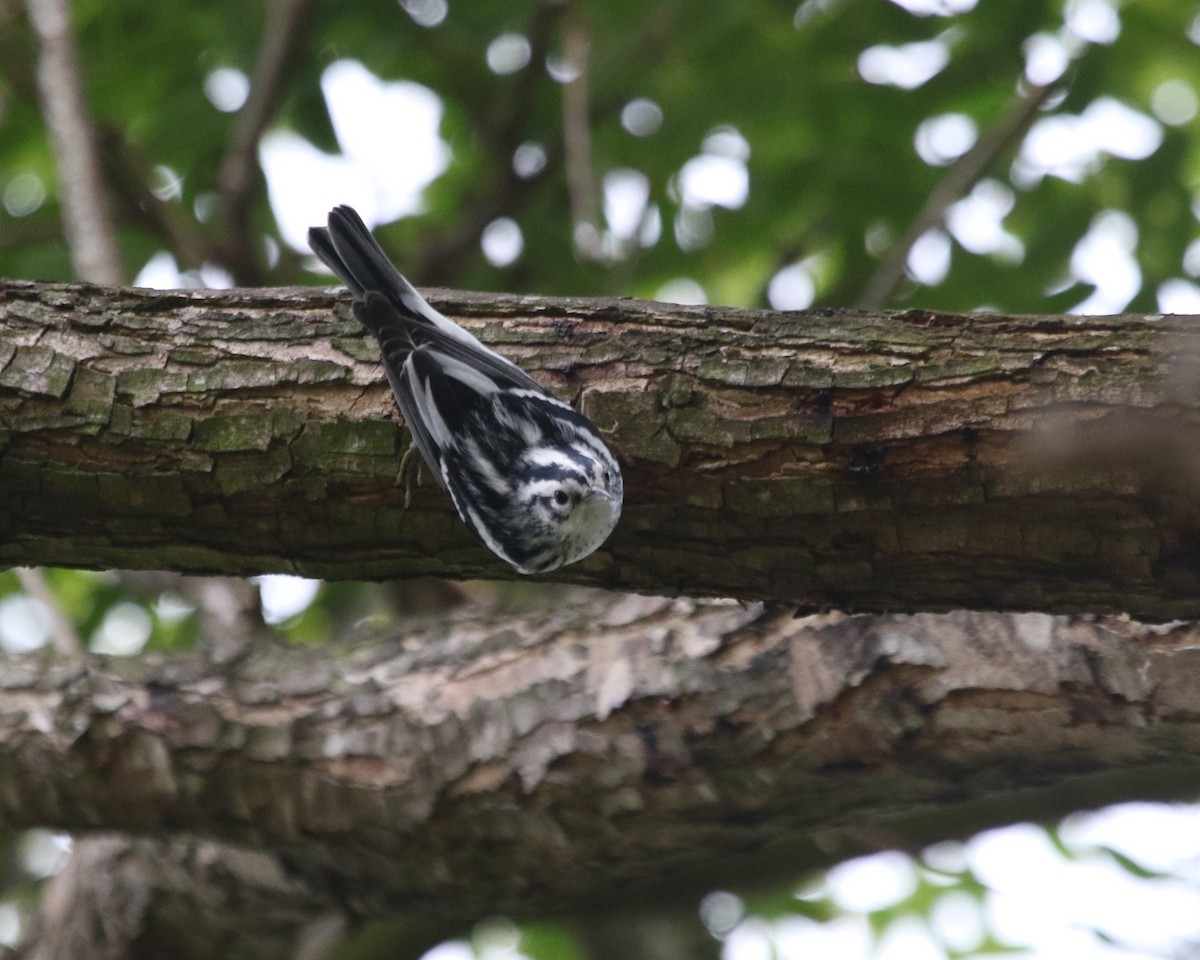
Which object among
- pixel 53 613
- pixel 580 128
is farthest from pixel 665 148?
pixel 53 613

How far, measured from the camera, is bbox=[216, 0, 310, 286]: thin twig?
4.55 meters

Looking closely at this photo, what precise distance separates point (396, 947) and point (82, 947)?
1112 millimetres

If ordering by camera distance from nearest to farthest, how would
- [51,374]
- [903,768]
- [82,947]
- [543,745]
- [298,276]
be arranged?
[51,374]
[903,768]
[543,745]
[82,947]
[298,276]

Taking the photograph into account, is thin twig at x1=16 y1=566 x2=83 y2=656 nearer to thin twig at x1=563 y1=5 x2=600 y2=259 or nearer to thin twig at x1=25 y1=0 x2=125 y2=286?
thin twig at x1=25 y1=0 x2=125 y2=286

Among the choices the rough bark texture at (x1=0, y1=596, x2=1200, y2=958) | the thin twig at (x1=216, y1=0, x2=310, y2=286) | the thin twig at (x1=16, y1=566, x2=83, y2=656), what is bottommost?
the rough bark texture at (x1=0, y1=596, x2=1200, y2=958)

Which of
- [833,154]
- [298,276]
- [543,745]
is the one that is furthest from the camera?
[298,276]

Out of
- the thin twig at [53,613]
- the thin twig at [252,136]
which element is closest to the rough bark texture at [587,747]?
the thin twig at [53,613]

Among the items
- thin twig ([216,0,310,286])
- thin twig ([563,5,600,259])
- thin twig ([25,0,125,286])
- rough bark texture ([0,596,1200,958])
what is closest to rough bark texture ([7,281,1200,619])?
rough bark texture ([0,596,1200,958])

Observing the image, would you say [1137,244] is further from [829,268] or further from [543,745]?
[543,745]

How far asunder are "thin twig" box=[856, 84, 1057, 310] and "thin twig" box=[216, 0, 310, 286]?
2.26 m

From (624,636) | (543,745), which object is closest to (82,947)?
(543,745)

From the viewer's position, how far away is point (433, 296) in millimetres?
3088

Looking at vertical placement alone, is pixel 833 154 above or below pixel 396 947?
above

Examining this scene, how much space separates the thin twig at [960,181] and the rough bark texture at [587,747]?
5.28 ft
